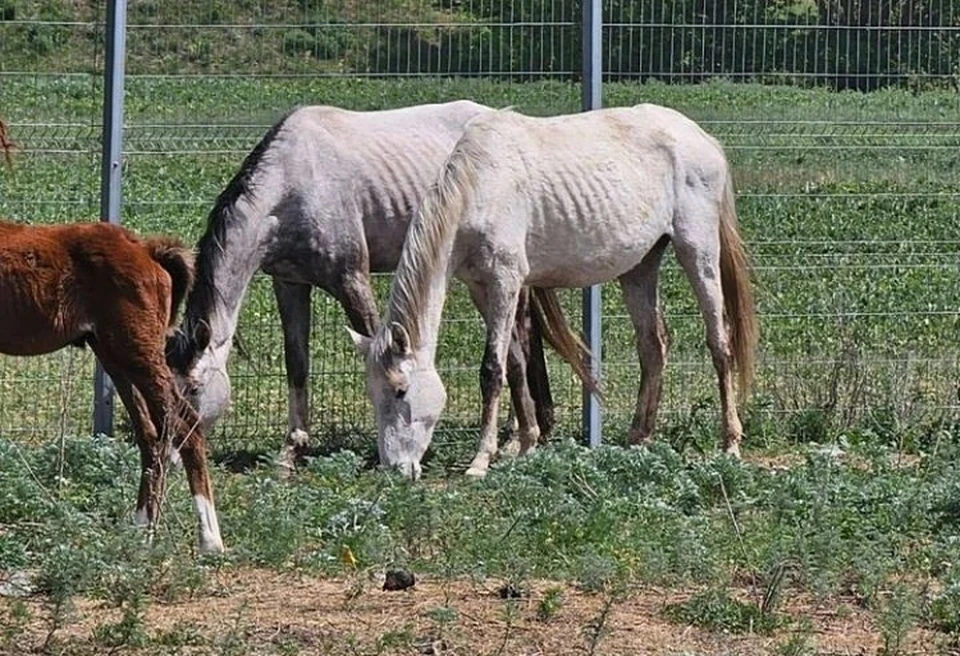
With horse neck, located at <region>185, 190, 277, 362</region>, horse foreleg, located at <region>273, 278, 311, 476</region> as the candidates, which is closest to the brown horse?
horse neck, located at <region>185, 190, 277, 362</region>

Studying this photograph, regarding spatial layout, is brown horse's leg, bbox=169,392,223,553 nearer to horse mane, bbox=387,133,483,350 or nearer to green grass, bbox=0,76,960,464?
horse mane, bbox=387,133,483,350

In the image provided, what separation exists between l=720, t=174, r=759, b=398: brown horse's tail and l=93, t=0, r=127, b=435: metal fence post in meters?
3.35

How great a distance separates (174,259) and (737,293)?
4.42 metres

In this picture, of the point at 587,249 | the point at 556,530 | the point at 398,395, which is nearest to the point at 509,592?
the point at 556,530

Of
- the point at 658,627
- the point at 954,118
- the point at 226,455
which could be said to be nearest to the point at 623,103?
the point at 954,118

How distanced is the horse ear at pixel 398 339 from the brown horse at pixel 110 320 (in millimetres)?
2217

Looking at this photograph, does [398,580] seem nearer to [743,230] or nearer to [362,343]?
[362,343]

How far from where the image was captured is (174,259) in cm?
788

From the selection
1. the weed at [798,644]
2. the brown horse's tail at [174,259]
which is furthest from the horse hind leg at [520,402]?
the weed at [798,644]

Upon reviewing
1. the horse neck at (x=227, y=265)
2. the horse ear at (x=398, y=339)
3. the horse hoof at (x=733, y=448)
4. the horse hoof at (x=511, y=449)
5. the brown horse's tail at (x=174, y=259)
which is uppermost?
the brown horse's tail at (x=174, y=259)

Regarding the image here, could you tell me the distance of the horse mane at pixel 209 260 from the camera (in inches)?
401

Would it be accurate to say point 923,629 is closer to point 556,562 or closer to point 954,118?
point 556,562

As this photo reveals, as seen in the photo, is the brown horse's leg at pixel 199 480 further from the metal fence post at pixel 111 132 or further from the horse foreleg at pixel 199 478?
the metal fence post at pixel 111 132

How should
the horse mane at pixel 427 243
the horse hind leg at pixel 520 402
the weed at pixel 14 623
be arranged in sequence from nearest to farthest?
the weed at pixel 14 623 < the horse mane at pixel 427 243 < the horse hind leg at pixel 520 402
